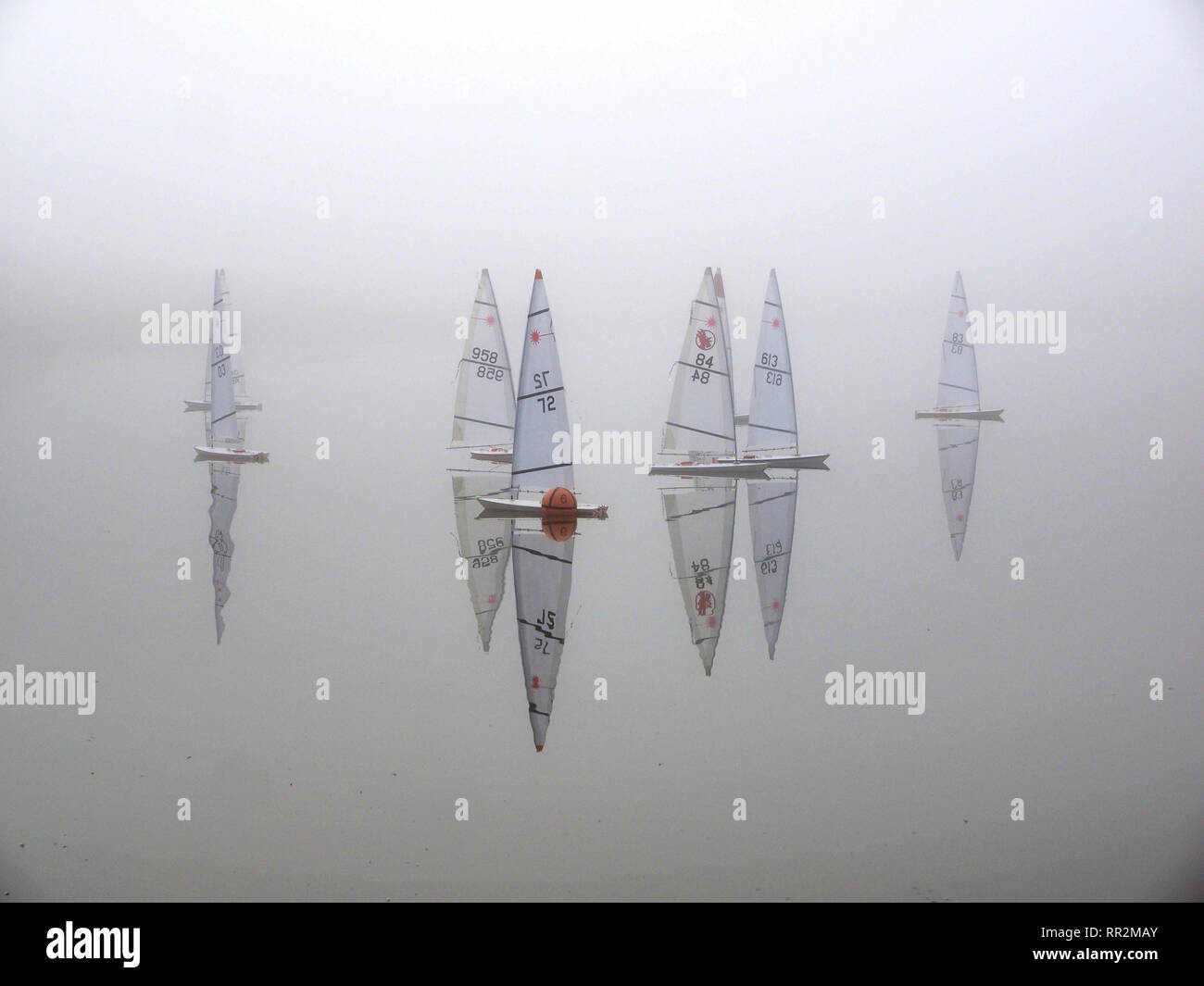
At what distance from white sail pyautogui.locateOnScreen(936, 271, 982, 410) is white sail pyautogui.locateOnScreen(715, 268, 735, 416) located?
792mm

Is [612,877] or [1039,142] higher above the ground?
[1039,142]

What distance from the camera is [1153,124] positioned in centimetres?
357

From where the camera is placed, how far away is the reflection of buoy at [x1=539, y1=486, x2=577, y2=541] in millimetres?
3385

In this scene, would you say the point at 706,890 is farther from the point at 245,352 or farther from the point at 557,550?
the point at 245,352

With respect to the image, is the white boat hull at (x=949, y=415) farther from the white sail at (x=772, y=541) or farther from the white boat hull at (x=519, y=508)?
the white boat hull at (x=519, y=508)

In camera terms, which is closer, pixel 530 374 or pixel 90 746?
pixel 530 374

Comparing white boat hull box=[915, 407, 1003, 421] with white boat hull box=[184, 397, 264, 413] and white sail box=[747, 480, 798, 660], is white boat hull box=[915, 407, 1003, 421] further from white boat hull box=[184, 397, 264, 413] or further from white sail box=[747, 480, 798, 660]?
white boat hull box=[184, 397, 264, 413]

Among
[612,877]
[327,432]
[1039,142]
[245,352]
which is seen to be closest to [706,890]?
[612,877]

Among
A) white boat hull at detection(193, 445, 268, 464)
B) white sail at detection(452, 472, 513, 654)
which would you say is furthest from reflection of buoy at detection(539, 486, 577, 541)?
white boat hull at detection(193, 445, 268, 464)

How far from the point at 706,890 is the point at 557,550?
1422 mm

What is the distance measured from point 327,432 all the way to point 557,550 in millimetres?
986

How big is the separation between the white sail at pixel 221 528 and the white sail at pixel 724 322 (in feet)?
6.19
